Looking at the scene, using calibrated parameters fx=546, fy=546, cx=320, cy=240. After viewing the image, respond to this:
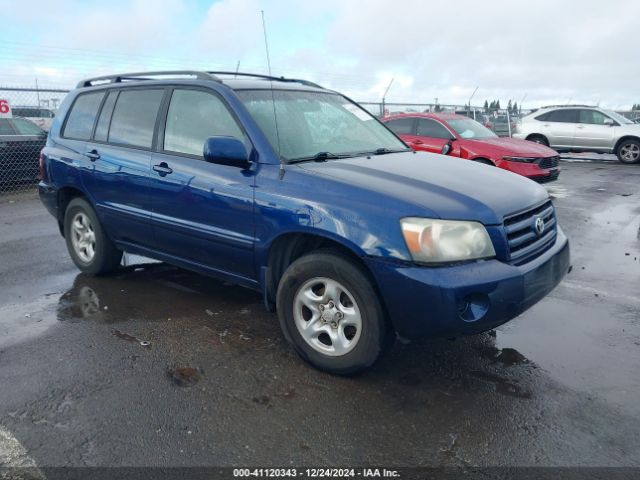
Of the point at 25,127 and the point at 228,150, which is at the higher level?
the point at 228,150

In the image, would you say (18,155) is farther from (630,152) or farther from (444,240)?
(630,152)

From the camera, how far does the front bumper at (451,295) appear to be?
2.89 metres

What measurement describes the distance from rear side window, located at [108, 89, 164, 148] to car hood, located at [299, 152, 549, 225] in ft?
5.24

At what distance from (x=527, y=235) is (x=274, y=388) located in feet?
5.85

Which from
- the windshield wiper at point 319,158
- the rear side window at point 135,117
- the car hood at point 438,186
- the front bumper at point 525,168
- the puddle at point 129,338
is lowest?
the puddle at point 129,338

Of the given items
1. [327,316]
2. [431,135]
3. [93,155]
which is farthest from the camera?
[431,135]

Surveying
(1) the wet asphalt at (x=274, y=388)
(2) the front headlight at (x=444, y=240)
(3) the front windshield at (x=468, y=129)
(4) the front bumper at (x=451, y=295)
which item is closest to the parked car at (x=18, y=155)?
(1) the wet asphalt at (x=274, y=388)

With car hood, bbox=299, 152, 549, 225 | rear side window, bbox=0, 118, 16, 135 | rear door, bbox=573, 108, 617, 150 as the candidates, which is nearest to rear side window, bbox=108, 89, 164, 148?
car hood, bbox=299, 152, 549, 225

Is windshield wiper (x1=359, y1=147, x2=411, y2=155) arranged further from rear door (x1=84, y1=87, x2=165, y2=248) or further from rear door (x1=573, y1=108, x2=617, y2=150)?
rear door (x1=573, y1=108, x2=617, y2=150)

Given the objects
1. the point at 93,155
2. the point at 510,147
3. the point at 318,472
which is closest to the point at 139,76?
the point at 93,155

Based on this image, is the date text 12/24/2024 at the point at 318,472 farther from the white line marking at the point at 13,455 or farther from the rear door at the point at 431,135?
the rear door at the point at 431,135

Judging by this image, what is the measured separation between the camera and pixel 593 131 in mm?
16625

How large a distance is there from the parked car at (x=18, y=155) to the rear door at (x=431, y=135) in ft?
24.2

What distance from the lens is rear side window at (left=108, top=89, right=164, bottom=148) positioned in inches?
174
